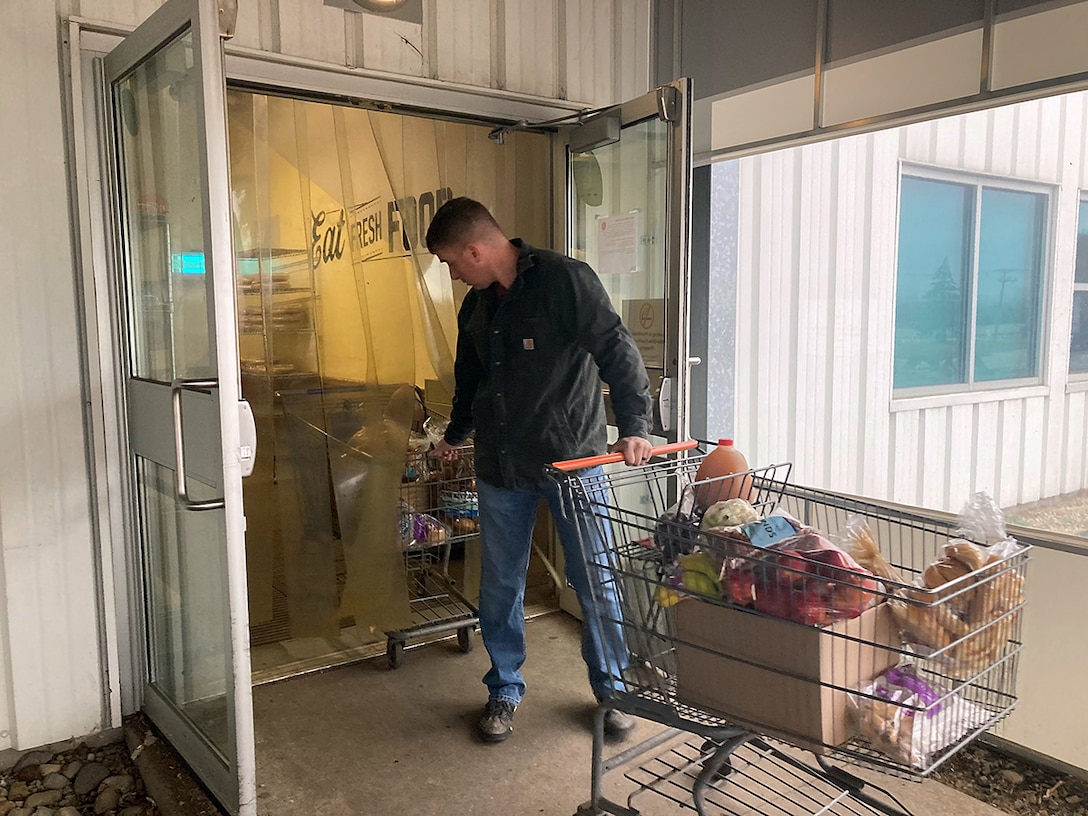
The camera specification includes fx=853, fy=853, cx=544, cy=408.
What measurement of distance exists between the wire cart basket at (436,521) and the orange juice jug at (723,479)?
149cm

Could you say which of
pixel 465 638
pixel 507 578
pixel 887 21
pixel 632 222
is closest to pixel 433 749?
pixel 507 578

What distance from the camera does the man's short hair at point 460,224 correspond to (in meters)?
2.52

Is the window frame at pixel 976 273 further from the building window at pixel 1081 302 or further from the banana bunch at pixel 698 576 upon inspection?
the banana bunch at pixel 698 576

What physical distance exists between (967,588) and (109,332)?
2423 millimetres

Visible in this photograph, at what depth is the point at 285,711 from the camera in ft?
9.45

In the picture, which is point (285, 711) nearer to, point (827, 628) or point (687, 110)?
point (827, 628)

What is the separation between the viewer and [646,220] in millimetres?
3113

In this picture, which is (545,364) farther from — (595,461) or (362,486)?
(362,486)

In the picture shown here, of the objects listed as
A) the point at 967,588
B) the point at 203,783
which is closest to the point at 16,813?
the point at 203,783

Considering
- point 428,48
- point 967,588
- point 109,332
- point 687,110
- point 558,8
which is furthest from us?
point 558,8

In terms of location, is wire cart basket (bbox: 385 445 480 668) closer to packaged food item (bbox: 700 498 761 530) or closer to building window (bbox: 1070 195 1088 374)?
packaged food item (bbox: 700 498 761 530)

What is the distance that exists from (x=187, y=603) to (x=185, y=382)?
0.76 meters

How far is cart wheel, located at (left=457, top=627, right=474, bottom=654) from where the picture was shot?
10.9 ft

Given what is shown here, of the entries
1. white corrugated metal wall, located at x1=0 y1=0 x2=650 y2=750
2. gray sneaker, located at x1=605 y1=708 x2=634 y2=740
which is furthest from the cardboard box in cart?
white corrugated metal wall, located at x1=0 y1=0 x2=650 y2=750
